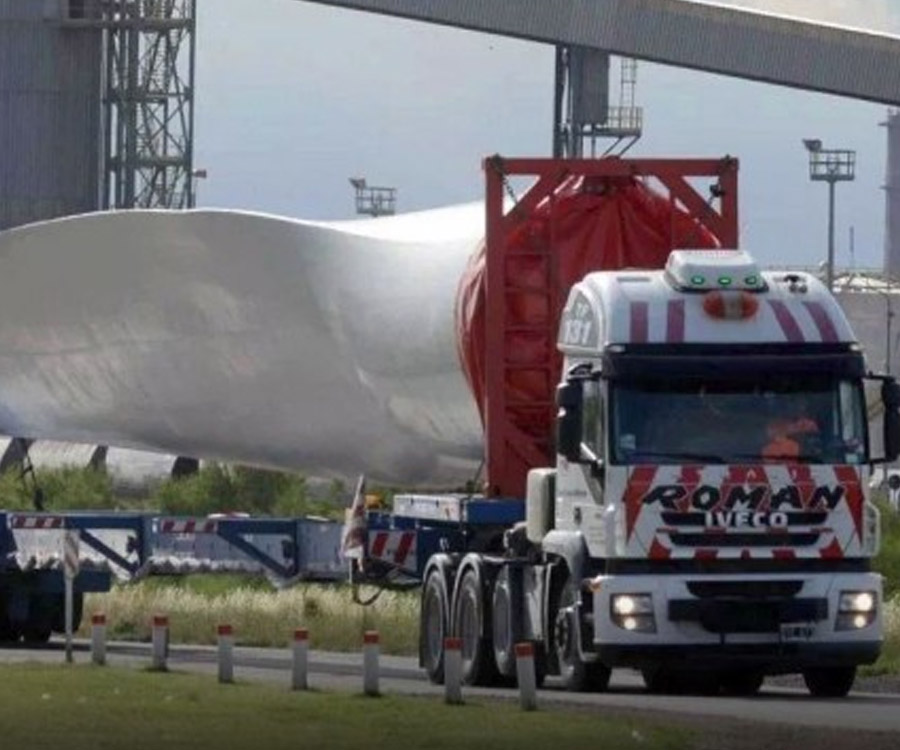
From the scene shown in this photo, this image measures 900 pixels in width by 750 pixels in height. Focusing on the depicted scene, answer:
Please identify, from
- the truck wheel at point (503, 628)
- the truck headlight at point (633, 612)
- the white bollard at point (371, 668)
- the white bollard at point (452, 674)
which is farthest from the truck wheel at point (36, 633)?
the truck headlight at point (633, 612)

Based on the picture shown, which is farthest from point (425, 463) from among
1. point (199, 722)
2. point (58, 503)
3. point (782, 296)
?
point (58, 503)

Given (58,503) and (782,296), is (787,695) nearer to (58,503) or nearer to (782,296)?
(782,296)

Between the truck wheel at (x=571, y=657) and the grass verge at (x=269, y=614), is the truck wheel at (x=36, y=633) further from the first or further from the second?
the truck wheel at (x=571, y=657)

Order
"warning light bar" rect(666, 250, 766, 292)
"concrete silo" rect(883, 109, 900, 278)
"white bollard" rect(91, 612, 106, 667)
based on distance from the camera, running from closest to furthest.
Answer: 1. "warning light bar" rect(666, 250, 766, 292)
2. "white bollard" rect(91, 612, 106, 667)
3. "concrete silo" rect(883, 109, 900, 278)

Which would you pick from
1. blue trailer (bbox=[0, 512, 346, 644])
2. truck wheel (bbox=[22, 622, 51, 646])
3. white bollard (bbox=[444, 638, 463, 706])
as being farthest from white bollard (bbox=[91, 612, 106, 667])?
white bollard (bbox=[444, 638, 463, 706])

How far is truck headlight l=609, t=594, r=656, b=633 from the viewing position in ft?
79.0

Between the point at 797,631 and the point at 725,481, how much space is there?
51.6 inches

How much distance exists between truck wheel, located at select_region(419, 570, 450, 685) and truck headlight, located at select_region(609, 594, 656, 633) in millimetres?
3320

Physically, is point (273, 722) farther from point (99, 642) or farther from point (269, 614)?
point (269, 614)

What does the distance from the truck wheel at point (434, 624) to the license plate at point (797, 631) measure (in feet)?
12.7

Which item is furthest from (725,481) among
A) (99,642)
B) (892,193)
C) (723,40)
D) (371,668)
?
(892,193)

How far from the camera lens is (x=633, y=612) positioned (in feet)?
79.1

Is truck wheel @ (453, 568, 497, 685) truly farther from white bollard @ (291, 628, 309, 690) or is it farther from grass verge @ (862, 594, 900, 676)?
grass verge @ (862, 594, 900, 676)

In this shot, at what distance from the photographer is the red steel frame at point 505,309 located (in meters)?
26.8
